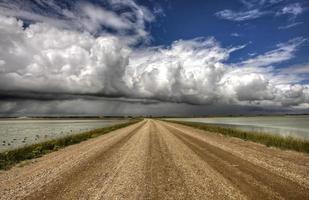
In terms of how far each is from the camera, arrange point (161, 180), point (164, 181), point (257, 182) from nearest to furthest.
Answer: point (257, 182)
point (164, 181)
point (161, 180)

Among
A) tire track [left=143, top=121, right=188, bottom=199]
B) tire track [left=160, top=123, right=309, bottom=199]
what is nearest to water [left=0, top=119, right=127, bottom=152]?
tire track [left=143, top=121, right=188, bottom=199]

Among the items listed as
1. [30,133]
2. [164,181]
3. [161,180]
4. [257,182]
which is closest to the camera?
[257,182]

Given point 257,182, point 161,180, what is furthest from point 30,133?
point 257,182

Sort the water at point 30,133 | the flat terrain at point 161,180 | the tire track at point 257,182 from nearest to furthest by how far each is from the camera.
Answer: the tire track at point 257,182
the flat terrain at point 161,180
the water at point 30,133

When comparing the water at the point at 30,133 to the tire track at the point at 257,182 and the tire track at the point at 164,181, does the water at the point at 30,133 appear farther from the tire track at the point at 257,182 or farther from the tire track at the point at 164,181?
the tire track at the point at 257,182

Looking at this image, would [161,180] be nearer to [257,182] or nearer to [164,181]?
[164,181]

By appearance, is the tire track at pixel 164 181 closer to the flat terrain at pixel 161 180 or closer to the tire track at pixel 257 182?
the flat terrain at pixel 161 180

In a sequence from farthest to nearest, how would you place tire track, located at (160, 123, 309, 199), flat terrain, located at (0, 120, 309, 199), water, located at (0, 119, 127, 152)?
water, located at (0, 119, 127, 152), flat terrain, located at (0, 120, 309, 199), tire track, located at (160, 123, 309, 199)

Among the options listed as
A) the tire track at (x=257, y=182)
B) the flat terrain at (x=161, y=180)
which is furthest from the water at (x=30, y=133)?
the tire track at (x=257, y=182)

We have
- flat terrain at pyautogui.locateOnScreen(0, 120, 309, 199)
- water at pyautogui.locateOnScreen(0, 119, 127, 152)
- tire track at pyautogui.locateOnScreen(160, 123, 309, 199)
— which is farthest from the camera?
water at pyautogui.locateOnScreen(0, 119, 127, 152)

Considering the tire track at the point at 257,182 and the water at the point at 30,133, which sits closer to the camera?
the tire track at the point at 257,182

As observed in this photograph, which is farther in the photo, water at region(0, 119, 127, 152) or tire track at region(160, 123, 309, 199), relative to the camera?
water at region(0, 119, 127, 152)

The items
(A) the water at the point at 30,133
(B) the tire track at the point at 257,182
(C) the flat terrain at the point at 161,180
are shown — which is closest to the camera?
(B) the tire track at the point at 257,182

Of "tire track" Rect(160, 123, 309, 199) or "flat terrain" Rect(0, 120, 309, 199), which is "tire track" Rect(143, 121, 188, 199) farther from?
"tire track" Rect(160, 123, 309, 199)
